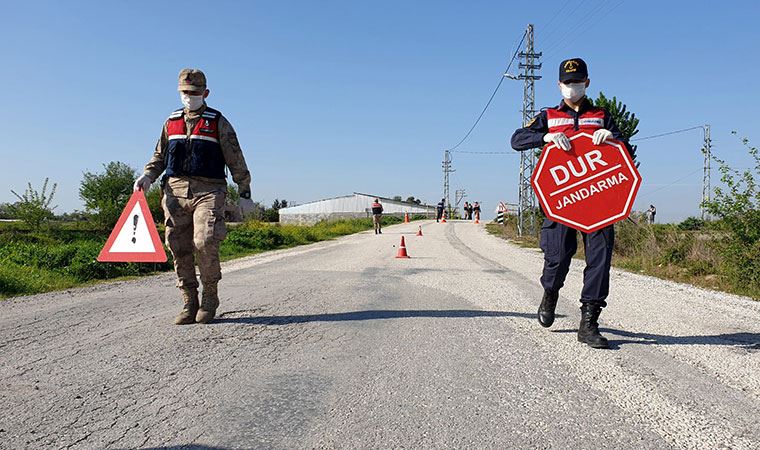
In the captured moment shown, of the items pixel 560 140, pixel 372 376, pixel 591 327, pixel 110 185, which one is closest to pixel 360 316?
pixel 372 376

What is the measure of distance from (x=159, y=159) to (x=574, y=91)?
11.3ft

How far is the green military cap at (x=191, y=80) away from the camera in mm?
4422

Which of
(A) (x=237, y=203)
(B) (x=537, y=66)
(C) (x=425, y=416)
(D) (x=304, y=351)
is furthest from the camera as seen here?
(B) (x=537, y=66)

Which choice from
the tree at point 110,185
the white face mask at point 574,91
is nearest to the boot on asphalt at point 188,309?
the white face mask at point 574,91

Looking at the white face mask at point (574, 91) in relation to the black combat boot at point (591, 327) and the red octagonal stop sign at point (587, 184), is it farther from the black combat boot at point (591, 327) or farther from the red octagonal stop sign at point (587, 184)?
the black combat boot at point (591, 327)

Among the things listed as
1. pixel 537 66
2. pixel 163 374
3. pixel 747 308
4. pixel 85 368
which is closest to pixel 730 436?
pixel 163 374

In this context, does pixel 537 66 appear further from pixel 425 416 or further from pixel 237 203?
pixel 425 416

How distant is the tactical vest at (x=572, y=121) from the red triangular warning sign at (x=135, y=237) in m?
3.48

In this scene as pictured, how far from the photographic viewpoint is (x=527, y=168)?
981 inches

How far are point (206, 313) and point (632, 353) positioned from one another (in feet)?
10.7

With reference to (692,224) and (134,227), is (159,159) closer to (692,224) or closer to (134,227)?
(134,227)

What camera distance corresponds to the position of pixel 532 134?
420 cm

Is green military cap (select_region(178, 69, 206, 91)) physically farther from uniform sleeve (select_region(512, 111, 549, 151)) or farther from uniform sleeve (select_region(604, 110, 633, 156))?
uniform sleeve (select_region(604, 110, 633, 156))

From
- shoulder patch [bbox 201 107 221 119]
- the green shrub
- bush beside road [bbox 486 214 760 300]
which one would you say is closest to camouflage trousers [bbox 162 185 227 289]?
shoulder patch [bbox 201 107 221 119]
